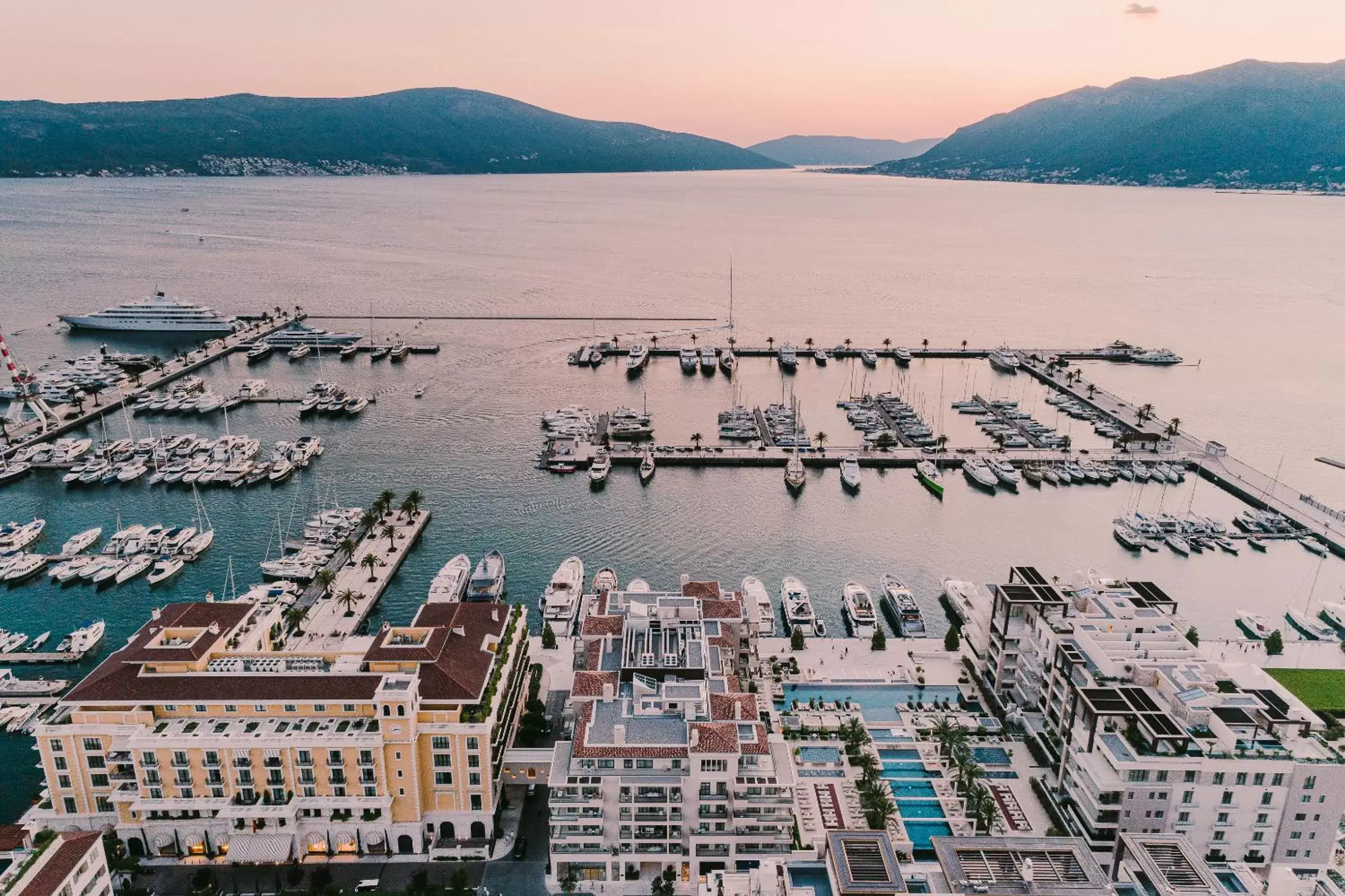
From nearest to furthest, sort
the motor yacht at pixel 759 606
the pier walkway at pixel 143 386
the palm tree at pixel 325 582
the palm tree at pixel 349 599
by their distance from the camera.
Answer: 1. the motor yacht at pixel 759 606
2. the palm tree at pixel 349 599
3. the palm tree at pixel 325 582
4. the pier walkway at pixel 143 386

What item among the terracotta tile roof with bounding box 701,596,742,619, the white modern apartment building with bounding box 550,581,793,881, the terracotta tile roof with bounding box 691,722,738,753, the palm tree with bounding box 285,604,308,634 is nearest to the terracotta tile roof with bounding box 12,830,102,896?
the white modern apartment building with bounding box 550,581,793,881

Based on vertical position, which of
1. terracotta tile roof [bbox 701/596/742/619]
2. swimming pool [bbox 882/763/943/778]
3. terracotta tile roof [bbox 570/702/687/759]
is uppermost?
terracotta tile roof [bbox 570/702/687/759]

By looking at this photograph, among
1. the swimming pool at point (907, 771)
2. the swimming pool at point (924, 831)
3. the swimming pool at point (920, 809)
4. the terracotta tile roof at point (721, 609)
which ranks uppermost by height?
the terracotta tile roof at point (721, 609)

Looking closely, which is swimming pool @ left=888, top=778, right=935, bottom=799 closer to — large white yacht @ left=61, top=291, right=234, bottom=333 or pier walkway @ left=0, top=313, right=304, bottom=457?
pier walkway @ left=0, top=313, right=304, bottom=457

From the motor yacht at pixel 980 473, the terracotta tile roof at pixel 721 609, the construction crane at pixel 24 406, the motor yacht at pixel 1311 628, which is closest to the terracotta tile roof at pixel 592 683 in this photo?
the terracotta tile roof at pixel 721 609

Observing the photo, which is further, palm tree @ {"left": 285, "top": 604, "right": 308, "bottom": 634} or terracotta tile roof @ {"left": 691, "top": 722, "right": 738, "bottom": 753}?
palm tree @ {"left": 285, "top": 604, "right": 308, "bottom": 634}

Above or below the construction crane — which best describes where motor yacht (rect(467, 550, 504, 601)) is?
below

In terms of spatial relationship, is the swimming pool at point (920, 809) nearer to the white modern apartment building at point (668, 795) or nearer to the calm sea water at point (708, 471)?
the white modern apartment building at point (668, 795)
